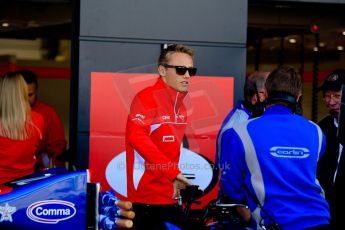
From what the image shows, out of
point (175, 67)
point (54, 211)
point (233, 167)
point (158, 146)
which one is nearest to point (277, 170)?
point (233, 167)

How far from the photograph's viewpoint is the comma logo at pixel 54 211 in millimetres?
3221

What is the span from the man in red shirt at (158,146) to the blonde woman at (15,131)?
109 cm

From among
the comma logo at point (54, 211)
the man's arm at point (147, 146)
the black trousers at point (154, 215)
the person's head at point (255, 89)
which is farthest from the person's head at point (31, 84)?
the comma logo at point (54, 211)

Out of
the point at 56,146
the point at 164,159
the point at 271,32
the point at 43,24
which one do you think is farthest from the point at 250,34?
the point at 164,159

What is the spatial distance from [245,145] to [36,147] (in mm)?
2729

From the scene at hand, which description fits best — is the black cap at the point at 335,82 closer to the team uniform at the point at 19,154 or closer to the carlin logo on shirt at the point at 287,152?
the carlin logo on shirt at the point at 287,152

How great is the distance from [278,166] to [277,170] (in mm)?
22

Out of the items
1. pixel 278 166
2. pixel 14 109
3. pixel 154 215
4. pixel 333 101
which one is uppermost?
pixel 333 101

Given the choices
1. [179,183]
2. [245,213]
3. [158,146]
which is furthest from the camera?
[158,146]

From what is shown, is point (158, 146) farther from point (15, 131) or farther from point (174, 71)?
point (15, 131)

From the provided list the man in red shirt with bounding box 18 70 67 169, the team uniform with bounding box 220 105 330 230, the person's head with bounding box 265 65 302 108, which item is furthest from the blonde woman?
the person's head with bounding box 265 65 302 108

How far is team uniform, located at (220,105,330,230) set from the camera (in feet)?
12.2

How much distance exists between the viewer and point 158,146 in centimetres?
491

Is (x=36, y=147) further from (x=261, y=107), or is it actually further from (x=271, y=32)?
(x=271, y=32)
